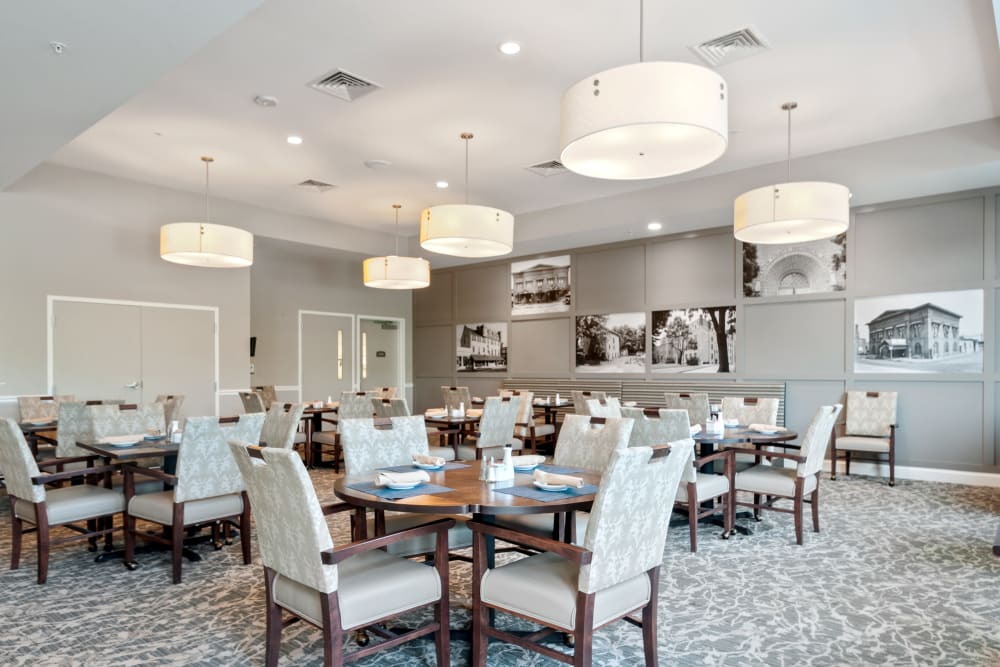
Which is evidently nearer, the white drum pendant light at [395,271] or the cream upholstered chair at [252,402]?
the cream upholstered chair at [252,402]

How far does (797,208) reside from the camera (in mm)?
4941

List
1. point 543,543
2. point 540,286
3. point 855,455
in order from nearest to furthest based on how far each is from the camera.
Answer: point 543,543 → point 855,455 → point 540,286

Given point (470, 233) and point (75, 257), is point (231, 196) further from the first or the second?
point (470, 233)

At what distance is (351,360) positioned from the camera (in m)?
11.7

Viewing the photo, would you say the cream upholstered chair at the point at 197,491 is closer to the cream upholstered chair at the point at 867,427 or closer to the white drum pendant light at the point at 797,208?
the white drum pendant light at the point at 797,208

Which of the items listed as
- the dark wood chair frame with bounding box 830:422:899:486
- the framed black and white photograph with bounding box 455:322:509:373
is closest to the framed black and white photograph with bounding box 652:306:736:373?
the dark wood chair frame with bounding box 830:422:899:486

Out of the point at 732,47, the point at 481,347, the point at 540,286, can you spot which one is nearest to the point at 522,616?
the point at 732,47

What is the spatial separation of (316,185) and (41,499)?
5324mm

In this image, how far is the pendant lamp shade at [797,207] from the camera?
4.94 m

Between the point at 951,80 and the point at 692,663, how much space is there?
528cm

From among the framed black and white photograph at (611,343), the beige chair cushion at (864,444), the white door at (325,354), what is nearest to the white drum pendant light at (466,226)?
the framed black and white photograph at (611,343)

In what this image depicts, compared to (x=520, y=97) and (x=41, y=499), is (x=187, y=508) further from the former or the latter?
(x=520, y=97)

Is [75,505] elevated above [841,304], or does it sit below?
below

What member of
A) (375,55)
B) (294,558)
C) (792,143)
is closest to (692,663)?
(294,558)
